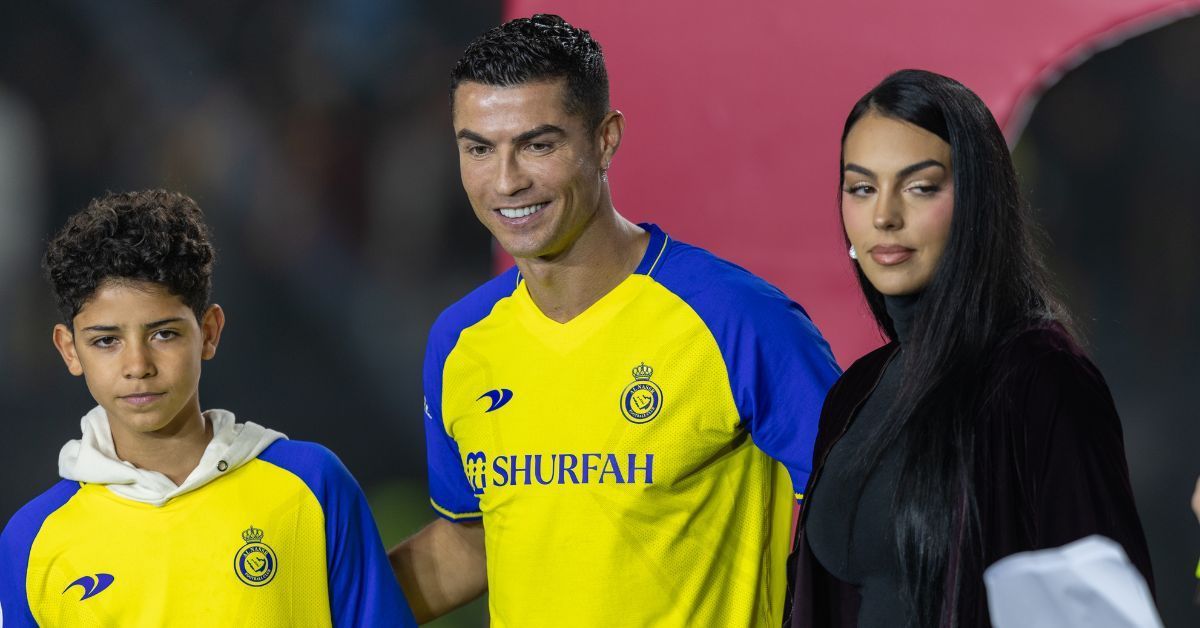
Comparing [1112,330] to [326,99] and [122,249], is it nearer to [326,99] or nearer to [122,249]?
[326,99]

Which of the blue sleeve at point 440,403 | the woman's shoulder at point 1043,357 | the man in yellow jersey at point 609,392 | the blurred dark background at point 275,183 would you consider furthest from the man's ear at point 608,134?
the blurred dark background at point 275,183

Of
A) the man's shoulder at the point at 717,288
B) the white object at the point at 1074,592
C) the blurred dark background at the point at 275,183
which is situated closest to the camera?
Answer: the white object at the point at 1074,592

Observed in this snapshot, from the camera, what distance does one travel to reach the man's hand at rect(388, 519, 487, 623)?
78.1 inches

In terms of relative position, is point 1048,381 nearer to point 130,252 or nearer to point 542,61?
point 542,61

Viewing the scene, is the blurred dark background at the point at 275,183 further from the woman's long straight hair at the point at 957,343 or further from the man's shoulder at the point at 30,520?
the woman's long straight hair at the point at 957,343

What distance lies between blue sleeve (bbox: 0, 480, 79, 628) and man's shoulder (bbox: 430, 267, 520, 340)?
1.87 feet

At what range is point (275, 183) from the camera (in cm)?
279

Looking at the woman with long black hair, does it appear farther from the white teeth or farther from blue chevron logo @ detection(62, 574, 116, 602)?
blue chevron logo @ detection(62, 574, 116, 602)

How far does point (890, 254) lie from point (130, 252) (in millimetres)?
988

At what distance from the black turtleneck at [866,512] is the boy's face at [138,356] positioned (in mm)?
844

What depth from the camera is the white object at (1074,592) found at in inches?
23.4

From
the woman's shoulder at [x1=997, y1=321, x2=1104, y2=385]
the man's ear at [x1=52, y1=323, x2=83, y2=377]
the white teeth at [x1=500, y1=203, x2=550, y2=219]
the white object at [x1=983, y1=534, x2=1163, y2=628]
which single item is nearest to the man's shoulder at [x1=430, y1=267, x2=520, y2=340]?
the white teeth at [x1=500, y1=203, x2=550, y2=219]

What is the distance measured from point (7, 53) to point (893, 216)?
213 cm

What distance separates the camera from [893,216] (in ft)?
4.39
